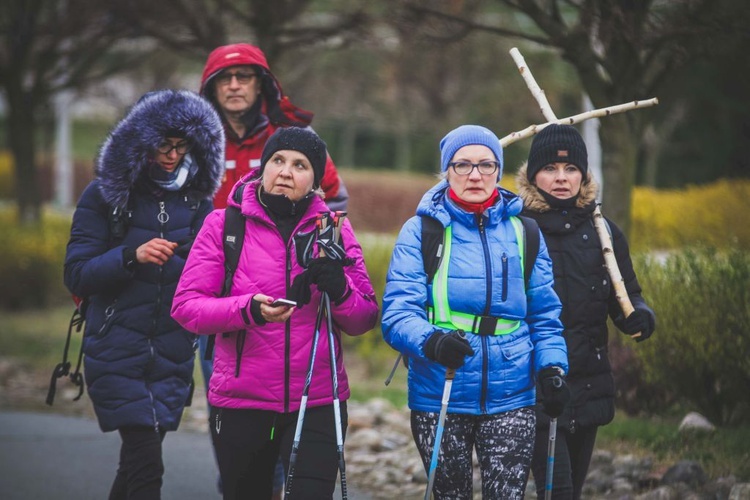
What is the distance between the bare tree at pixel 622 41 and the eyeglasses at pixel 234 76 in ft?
8.52

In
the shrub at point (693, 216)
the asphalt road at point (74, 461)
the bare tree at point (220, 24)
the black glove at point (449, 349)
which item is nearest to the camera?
the black glove at point (449, 349)

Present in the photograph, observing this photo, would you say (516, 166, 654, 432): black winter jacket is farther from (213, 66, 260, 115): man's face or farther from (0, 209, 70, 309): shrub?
(0, 209, 70, 309): shrub

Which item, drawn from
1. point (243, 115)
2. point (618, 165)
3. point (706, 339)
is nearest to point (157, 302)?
point (243, 115)

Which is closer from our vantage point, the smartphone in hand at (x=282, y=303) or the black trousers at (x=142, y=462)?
the smartphone in hand at (x=282, y=303)

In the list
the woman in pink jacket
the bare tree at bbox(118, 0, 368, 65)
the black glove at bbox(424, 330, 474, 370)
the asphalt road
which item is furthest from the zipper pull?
the bare tree at bbox(118, 0, 368, 65)

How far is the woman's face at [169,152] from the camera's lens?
5.16 meters

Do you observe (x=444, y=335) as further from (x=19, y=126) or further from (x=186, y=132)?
(x=19, y=126)

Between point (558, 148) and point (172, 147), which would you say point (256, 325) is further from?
point (558, 148)

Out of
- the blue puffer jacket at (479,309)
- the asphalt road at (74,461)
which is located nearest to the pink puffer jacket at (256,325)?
the blue puffer jacket at (479,309)

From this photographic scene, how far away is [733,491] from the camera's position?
18.4 ft

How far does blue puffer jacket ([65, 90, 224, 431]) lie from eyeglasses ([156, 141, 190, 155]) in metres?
0.03

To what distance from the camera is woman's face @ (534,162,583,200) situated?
4824 millimetres

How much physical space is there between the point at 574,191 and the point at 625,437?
2.65 meters

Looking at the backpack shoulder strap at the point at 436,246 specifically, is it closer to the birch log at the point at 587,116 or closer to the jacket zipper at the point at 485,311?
the jacket zipper at the point at 485,311
